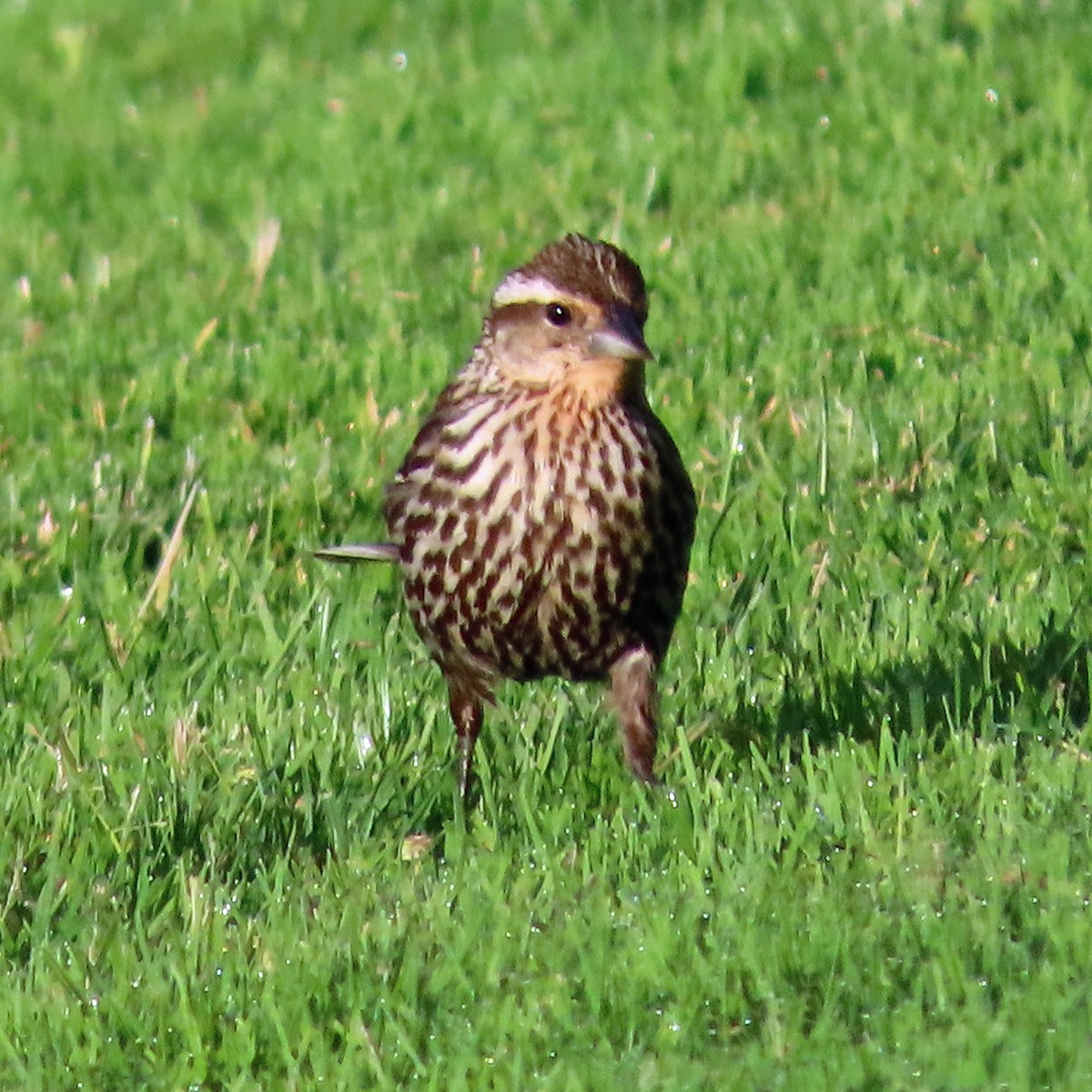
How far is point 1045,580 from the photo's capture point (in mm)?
6492

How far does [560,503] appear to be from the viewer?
5516 millimetres

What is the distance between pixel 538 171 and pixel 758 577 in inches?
141

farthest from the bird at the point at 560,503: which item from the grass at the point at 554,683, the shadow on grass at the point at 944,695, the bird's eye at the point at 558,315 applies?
the shadow on grass at the point at 944,695

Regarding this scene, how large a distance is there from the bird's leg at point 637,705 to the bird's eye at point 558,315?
76cm

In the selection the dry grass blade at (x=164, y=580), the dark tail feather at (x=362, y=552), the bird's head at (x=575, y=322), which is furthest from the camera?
the dry grass blade at (x=164, y=580)

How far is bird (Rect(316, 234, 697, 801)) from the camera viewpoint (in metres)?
5.54

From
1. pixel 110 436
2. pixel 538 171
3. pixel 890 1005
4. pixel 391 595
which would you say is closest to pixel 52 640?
pixel 391 595

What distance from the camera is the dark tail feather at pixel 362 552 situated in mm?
6277

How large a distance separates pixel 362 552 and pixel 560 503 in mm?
1017

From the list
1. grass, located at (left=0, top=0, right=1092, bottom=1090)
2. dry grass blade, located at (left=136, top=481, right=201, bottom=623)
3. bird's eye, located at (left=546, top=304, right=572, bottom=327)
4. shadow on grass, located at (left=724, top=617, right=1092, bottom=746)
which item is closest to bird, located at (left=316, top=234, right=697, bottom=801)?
bird's eye, located at (left=546, top=304, right=572, bottom=327)

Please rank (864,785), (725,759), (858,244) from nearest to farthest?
(864,785), (725,759), (858,244)

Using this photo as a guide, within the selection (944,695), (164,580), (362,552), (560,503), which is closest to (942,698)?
(944,695)

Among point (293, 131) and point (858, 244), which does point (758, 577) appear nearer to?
point (858, 244)

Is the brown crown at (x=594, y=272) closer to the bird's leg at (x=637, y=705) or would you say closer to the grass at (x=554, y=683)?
the bird's leg at (x=637, y=705)
